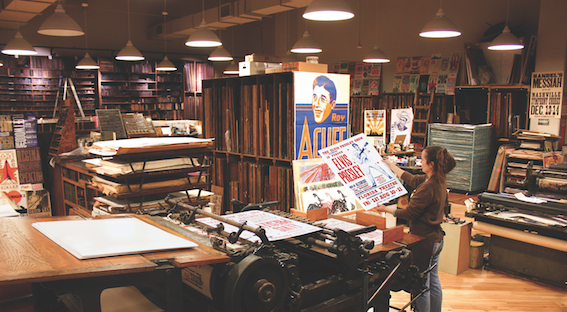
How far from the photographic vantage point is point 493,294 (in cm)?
396

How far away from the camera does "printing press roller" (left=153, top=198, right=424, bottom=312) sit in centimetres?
127

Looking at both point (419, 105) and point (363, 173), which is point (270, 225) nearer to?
point (363, 173)

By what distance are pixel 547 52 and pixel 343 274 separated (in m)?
7.87

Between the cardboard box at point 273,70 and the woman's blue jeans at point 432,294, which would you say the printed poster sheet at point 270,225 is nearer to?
the woman's blue jeans at point 432,294

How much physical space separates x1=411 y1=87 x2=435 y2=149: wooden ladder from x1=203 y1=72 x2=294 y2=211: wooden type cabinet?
243 inches

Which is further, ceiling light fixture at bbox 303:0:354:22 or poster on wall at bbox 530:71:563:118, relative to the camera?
poster on wall at bbox 530:71:563:118

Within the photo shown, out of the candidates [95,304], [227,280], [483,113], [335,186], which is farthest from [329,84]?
[483,113]

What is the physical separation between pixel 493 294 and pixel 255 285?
3558 mm

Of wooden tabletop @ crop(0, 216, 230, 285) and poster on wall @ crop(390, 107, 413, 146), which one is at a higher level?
poster on wall @ crop(390, 107, 413, 146)

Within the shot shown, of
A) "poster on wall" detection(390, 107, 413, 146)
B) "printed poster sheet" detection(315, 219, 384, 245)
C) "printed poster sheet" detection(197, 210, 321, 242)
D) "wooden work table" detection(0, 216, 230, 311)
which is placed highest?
"poster on wall" detection(390, 107, 413, 146)

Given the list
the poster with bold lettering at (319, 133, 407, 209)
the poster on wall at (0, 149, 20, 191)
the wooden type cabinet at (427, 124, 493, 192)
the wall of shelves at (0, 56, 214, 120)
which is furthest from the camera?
the wall of shelves at (0, 56, 214, 120)

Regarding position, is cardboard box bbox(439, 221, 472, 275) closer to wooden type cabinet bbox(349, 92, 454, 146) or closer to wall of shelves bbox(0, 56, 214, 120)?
wooden type cabinet bbox(349, 92, 454, 146)

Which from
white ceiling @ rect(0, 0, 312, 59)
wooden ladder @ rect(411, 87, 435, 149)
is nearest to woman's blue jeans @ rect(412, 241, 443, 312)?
Answer: wooden ladder @ rect(411, 87, 435, 149)

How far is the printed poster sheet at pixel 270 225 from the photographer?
162 cm
